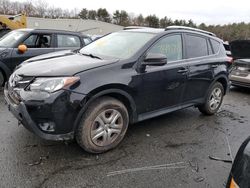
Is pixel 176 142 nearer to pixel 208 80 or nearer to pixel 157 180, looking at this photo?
pixel 157 180

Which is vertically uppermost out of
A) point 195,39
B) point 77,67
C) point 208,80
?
point 195,39

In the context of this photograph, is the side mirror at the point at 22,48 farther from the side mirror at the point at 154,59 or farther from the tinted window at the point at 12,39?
the side mirror at the point at 154,59

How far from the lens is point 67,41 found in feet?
24.0

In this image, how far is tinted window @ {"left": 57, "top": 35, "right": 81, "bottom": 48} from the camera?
7121mm

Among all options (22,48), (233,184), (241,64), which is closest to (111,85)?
(233,184)

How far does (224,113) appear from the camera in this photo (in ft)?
18.2

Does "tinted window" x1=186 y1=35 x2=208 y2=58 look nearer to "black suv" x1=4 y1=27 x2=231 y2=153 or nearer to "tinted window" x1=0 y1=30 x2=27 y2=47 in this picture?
"black suv" x1=4 y1=27 x2=231 y2=153

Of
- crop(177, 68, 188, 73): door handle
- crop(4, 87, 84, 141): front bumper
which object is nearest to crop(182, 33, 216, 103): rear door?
crop(177, 68, 188, 73): door handle

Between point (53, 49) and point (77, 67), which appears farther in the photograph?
point (53, 49)

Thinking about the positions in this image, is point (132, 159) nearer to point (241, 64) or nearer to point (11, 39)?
point (11, 39)

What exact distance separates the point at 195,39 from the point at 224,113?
1.91 m

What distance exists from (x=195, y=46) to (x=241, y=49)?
420 centimetres

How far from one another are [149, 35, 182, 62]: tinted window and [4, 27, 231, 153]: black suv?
0.02 metres

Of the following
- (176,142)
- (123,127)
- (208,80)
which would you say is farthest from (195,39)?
(123,127)
